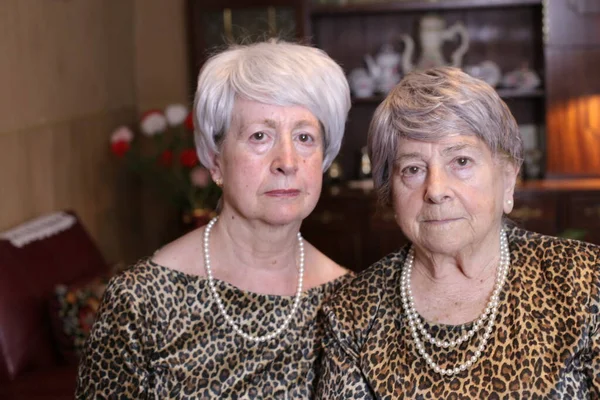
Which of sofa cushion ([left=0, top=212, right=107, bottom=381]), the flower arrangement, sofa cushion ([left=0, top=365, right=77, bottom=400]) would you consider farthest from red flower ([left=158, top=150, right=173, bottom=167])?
sofa cushion ([left=0, top=365, right=77, bottom=400])

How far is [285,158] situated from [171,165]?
111 inches

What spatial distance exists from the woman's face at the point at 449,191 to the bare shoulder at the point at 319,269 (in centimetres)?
41

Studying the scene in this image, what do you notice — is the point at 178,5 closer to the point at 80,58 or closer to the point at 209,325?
the point at 80,58

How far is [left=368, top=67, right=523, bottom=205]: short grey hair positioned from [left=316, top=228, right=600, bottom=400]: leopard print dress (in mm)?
244

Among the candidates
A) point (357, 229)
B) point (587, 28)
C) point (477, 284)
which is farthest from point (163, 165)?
point (477, 284)

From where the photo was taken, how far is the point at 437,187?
5.78ft

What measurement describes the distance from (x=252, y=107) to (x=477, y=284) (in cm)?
64

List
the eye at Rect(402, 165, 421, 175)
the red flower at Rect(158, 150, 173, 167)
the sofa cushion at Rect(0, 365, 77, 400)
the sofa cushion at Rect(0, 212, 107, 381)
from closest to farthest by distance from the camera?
1. the eye at Rect(402, 165, 421, 175)
2. the sofa cushion at Rect(0, 365, 77, 400)
3. the sofa cushion at Rect(0, 212, 107, 381)
4. the red flower at Rect(158, 150, 173, 167)

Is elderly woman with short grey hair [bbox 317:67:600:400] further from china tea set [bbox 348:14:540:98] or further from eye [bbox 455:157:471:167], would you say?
china tea set [bbox 348:14:540:98]

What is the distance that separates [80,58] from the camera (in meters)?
4.29

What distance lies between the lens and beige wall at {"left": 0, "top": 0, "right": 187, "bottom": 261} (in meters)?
3.46

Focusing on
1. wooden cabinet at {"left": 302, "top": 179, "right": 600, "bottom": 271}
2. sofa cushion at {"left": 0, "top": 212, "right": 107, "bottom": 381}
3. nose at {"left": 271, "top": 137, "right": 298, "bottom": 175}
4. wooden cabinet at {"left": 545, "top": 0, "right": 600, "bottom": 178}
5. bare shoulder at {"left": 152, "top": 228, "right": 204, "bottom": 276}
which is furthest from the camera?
wooden cabinet at {"left": 545, "top": 0, "right": 600, "bottom": 178}

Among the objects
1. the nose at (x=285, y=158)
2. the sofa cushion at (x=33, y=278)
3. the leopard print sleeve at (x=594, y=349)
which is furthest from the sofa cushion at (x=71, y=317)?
the leopard print sleeve at (x=594, y=349)

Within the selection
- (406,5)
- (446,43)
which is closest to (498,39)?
(446,43)
